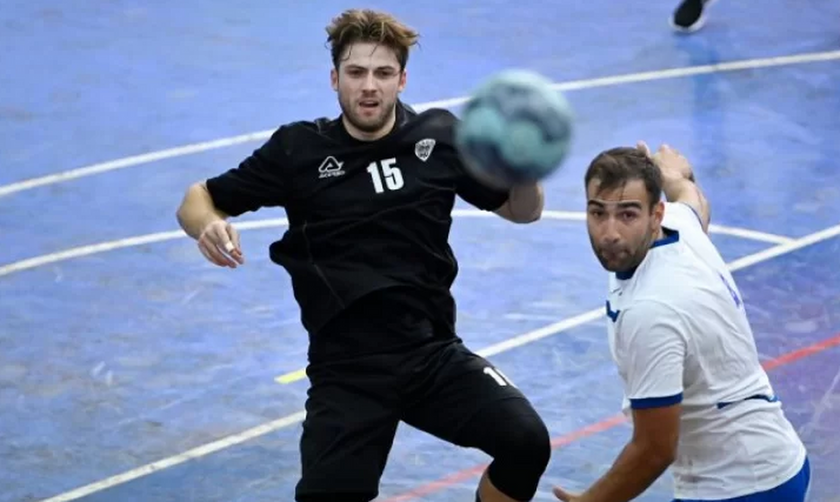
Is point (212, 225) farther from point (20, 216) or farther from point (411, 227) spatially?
point (20, 216)

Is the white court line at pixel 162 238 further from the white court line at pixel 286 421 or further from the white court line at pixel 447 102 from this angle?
the white court line at pixel 447 102

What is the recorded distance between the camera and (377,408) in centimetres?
776

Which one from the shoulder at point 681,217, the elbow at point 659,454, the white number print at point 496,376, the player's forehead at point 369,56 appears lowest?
the white number print at point 496,376

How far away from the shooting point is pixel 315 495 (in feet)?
24.8

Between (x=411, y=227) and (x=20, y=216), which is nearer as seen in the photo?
(x=411, y=227)

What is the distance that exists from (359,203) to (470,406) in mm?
1047

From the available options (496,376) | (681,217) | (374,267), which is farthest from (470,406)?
(681,217)

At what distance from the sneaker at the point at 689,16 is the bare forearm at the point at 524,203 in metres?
9.64

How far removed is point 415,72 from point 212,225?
8.72 metres

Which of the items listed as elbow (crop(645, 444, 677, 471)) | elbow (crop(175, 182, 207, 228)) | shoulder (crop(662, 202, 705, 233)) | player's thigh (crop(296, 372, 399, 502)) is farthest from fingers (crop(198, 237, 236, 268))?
elbow (crop(645, 444, 677, 471))

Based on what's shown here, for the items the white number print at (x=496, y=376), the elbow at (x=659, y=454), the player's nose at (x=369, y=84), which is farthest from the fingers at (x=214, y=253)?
the elbow at (x=659, y=454)

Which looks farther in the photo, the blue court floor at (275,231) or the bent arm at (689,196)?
the blue court floor at (275,231)

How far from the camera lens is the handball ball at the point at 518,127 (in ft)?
24.0

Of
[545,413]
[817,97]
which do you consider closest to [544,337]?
[545,413]
